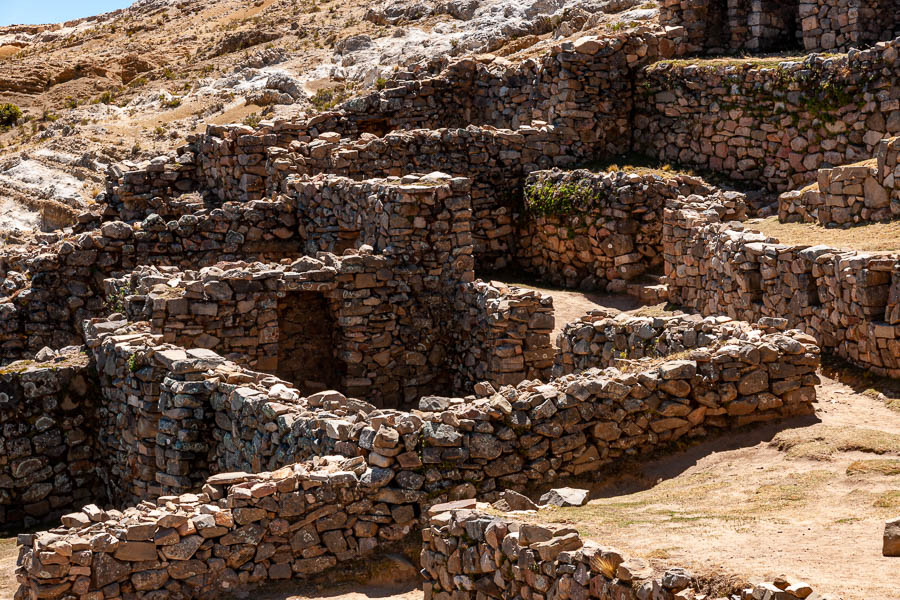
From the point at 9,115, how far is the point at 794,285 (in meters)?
30.3

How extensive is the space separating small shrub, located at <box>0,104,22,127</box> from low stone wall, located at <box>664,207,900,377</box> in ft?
86.2

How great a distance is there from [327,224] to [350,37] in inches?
733

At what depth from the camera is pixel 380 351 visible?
1891 centimetres

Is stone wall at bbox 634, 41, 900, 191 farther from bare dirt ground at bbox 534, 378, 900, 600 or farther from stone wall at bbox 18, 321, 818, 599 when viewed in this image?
stone wall at bbox 18, 321, 818, 599

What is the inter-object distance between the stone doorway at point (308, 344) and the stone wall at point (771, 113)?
8.29m

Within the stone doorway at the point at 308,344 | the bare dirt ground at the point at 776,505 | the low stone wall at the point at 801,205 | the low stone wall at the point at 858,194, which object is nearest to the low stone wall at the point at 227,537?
the bare dirt ground at the point at 776,505

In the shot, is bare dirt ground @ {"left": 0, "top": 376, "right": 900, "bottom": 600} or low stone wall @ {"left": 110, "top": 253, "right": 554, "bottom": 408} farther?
low stone wall @ {"left": 110, "top": 253, "right": 554, "bottom": 408}

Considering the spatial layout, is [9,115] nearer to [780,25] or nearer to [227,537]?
[780,25]

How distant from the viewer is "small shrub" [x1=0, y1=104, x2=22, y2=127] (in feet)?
135

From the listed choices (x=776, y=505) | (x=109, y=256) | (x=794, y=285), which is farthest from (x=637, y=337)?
(x=109, y=256)

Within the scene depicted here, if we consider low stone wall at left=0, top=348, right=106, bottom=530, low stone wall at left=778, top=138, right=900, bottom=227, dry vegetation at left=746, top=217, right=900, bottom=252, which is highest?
low stone wall at left=778, top=138, right=900, bottom=227

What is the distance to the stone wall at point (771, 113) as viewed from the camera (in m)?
22.2

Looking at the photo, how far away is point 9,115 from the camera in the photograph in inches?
1624

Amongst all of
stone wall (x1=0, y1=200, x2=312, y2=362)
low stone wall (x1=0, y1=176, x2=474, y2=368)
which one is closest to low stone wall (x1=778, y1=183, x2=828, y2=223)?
low stone wall (x1=0, y1=176, x2=474, y2=368)
